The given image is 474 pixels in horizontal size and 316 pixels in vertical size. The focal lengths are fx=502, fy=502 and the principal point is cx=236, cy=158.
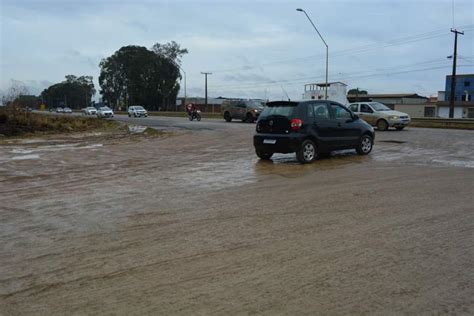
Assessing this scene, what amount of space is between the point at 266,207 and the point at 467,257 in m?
3.22

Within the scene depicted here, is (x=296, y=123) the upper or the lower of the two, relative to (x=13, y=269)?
upper

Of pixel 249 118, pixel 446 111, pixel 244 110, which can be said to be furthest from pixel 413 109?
pixel 244 110

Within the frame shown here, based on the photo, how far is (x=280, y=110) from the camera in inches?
532

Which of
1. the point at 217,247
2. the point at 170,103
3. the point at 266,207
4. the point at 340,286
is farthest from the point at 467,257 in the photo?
the point at 170,103

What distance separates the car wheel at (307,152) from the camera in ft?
43.4

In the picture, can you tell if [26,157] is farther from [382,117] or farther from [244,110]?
[244,110]

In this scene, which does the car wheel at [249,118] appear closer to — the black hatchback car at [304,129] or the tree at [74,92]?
the black hatchback car at [304,129]

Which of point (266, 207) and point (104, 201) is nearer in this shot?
point (266, 207)

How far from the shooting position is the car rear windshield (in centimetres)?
1329

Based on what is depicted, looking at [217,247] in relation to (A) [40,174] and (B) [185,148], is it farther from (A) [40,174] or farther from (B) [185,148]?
(B) [185,148]

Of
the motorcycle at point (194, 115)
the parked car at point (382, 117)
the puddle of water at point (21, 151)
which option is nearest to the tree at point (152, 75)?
the motorcycle at point (194, 115)

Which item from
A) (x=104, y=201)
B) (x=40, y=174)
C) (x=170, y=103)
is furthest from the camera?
(x=170, y=103)

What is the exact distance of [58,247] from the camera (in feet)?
19.2

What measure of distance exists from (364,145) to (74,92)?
169923 mm
